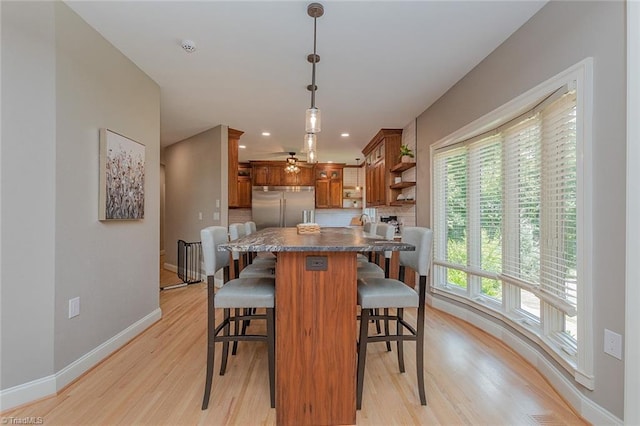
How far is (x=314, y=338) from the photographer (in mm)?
1494

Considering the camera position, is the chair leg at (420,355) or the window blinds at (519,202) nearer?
the chair leg at (420,355)

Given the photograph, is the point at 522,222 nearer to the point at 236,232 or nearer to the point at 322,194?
the point at 236,232

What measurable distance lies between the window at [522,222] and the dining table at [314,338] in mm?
1189

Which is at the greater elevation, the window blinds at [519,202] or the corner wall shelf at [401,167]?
the corner wall shelf at [401,167]

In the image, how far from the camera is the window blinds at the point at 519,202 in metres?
1.80

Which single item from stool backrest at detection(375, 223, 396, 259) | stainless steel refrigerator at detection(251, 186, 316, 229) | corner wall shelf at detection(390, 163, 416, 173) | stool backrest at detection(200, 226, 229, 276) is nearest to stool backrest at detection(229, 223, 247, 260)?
stool backrest at detection(200, 226, 229, 276)

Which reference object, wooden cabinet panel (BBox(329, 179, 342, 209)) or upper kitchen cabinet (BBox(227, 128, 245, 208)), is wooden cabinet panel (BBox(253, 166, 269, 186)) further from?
upper kitchen cabinet (BBox(227, 128, 245, 208))

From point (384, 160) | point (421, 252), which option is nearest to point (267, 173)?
point (384, 160)

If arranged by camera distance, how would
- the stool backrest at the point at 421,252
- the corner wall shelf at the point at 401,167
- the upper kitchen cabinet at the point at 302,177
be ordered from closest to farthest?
the stool backrest at the point at 421,252 < the corner wall shelf at the point at 401,167 < the upper kitchen cabinet at the point at 302,177

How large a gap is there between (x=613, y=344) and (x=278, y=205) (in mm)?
5548

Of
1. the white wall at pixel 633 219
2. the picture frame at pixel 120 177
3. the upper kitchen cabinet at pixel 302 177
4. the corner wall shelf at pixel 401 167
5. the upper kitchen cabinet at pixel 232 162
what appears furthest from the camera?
the upper kitchen cabinet at pixel 302 177

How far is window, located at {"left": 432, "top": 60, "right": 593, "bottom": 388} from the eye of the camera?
5.71ft

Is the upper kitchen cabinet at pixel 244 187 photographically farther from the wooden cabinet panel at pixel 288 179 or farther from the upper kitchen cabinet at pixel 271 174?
the wooden cabinet panel at pixel 288 179

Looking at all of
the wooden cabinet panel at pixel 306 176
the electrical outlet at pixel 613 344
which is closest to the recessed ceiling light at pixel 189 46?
the electrical outlet at pixel 613 344
